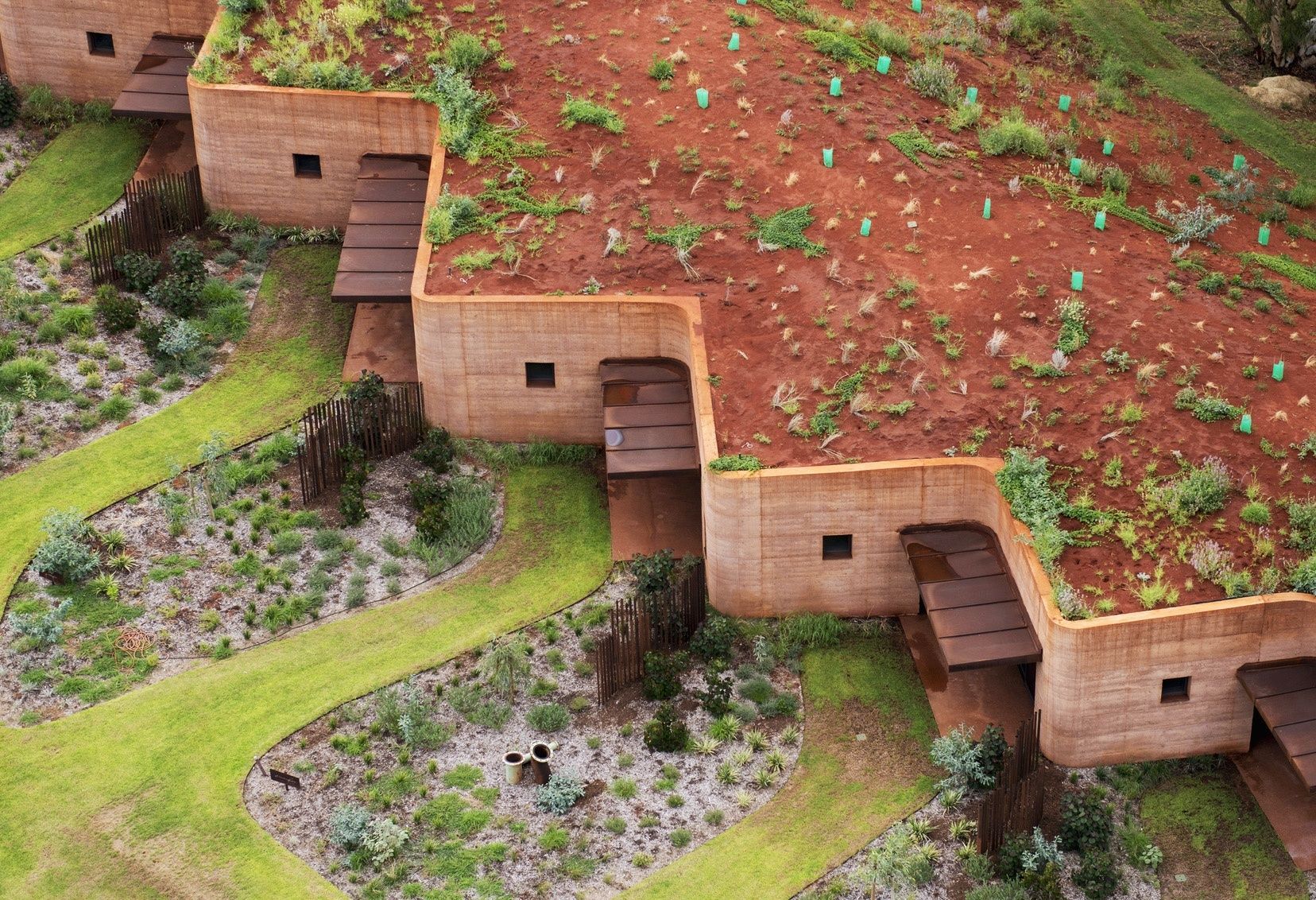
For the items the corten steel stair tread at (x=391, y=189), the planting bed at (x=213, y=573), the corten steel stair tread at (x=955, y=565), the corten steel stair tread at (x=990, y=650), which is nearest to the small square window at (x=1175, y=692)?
the corten steel stair tread at (x=990, y=650)

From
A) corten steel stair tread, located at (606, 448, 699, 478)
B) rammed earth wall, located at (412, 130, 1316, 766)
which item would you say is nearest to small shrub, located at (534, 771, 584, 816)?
rammed earth wall, located at (412, 130, 1316, 766)

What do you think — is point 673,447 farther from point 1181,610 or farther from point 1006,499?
point 1181,610

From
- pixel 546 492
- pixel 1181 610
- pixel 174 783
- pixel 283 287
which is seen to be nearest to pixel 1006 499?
pixel 1181 610

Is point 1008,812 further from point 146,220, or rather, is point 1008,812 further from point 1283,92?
→ point 1283,92

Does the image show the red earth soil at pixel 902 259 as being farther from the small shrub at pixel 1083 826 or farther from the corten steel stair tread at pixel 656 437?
the small shrub at pixel 1083 826

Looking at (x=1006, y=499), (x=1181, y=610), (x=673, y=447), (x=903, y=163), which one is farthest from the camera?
(x=903, y=163)

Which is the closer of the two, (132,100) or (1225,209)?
(1225,209)

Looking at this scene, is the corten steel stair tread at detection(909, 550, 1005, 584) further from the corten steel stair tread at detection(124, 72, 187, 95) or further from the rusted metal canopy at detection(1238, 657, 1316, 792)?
the corten steel stair tread at detection(124, 72, 187, 95)

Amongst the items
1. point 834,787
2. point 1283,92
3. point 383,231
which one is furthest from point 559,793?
point 1283,92
